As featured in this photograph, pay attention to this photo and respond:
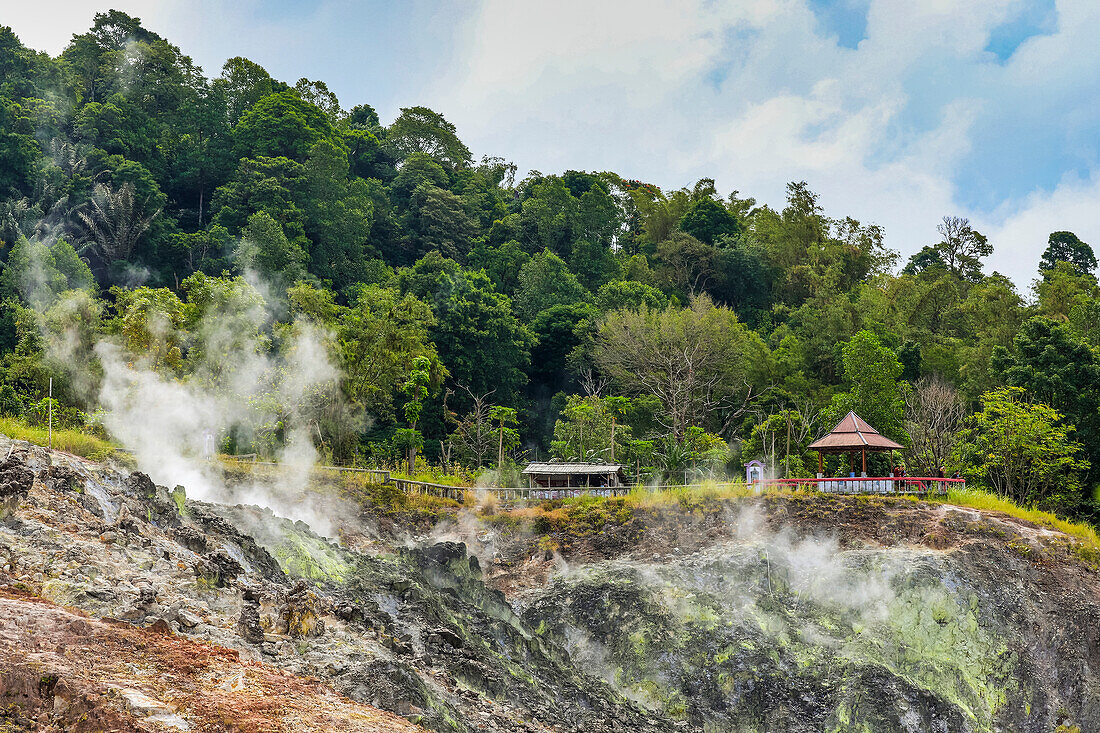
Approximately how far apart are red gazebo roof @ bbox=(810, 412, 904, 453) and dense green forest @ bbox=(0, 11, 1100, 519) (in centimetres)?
485

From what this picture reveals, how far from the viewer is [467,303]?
53.7m

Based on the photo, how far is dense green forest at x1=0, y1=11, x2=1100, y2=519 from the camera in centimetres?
3872

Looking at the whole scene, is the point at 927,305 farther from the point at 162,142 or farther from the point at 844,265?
the point at 162,142

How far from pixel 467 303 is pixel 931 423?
81.1 ft

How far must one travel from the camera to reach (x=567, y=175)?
78312 mm

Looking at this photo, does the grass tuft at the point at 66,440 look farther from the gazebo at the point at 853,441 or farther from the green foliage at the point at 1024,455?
the green foliage at the point at 1024,455

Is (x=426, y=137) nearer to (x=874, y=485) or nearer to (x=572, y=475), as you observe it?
(x=572, y=475)

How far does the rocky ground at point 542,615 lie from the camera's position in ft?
40.9

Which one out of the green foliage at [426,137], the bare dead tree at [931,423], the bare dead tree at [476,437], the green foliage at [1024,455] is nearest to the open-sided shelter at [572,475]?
the bare dead tree at [476,437]

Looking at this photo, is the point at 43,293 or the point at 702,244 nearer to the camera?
the point at 43,293

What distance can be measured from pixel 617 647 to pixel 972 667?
29.2ft

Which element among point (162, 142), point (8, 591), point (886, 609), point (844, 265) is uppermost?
point (162, 142)

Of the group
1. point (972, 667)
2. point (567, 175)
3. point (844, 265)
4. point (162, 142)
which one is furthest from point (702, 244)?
point (972, 667)

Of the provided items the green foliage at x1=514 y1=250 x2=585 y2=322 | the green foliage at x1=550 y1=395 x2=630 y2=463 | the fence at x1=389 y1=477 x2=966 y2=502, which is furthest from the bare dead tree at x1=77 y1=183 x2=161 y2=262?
the fence at x1=389 y1=477 x2=966 y2=502
